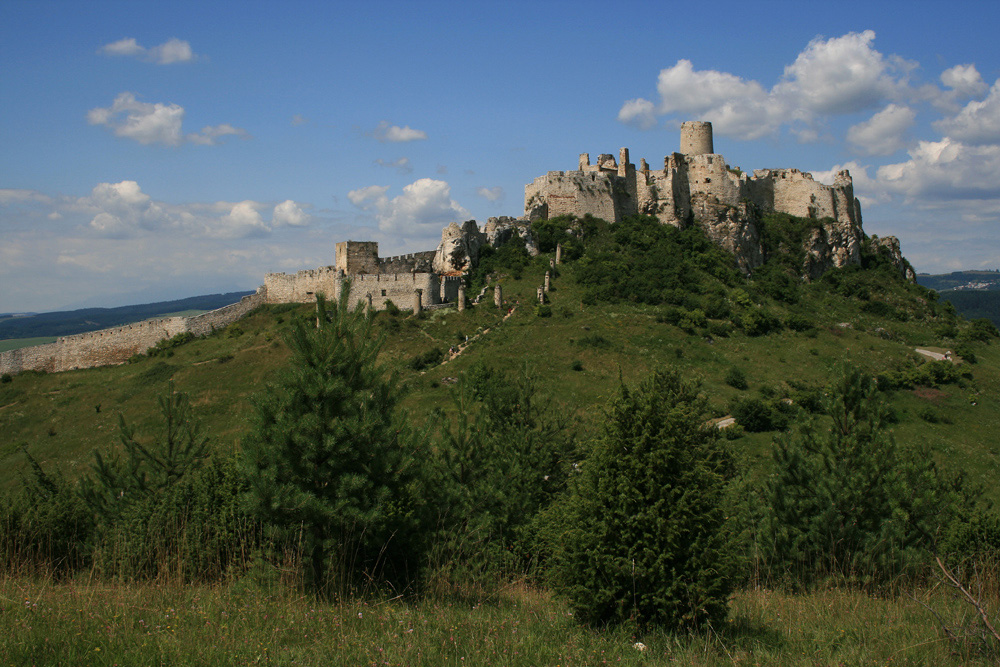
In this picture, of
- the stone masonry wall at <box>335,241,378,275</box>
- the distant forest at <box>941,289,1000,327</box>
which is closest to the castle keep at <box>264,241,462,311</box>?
the stone masonry wall at <box>335,241,378,275</box>

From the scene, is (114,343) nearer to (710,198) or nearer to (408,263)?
(408,263)

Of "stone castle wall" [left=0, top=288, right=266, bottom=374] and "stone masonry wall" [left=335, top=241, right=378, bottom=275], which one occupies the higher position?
"stone masonry wall" [left=335, top=241, right=378, bottom=275]

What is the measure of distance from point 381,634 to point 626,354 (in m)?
25.7

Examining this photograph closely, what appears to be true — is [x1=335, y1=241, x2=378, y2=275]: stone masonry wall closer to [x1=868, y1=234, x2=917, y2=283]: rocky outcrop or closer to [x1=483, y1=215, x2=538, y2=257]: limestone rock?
[x1=483, y1=215, x2=538, y2=257]: limestone rock

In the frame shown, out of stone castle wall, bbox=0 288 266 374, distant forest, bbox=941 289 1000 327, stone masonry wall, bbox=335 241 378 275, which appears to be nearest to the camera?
stone masonry wall, bbox=335 241 378 275

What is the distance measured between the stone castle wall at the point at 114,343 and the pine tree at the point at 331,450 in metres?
35.8

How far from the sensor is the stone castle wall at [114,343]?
1619 inches

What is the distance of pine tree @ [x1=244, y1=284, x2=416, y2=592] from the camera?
8023mm

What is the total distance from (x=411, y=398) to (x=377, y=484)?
18.4 m

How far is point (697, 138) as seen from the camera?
4947 centimetres

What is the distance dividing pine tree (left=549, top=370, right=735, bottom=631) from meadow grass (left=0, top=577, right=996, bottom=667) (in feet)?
1.00

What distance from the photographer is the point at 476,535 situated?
1062cm

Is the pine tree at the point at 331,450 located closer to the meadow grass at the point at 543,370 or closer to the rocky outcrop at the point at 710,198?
the meadow grass at the point at 543,370

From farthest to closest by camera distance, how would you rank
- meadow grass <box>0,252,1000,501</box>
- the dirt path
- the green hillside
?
the dirt path, the green hillside, meadow grass <box>0,252,1000,501</box>
